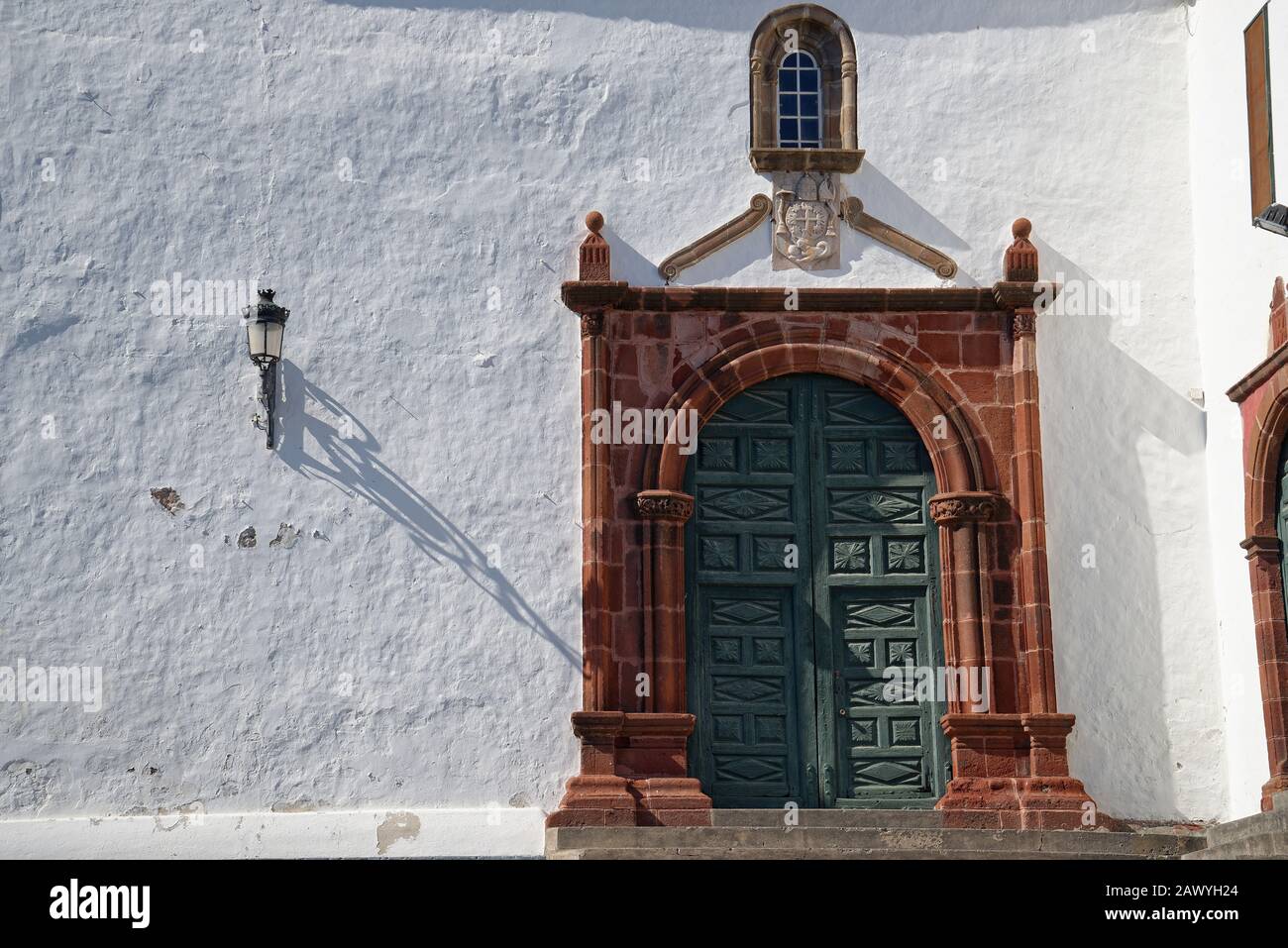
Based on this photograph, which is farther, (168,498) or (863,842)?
(168,498)

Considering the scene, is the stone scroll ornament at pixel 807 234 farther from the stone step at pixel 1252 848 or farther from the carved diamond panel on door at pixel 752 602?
the stone step at pixel 1252 848

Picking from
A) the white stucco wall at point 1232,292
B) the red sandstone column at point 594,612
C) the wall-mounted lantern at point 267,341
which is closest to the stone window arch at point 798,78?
the red sandstone column at point 594,612

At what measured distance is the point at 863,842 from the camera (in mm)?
12906

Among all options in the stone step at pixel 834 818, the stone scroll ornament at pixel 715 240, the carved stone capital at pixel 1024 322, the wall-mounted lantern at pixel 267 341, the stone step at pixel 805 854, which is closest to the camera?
the stone step at pixel 805 854

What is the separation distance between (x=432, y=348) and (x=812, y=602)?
291 cm

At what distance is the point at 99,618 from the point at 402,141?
3.61 meters

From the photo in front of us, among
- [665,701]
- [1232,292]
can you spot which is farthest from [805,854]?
[1232,292]

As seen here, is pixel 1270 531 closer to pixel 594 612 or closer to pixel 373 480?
pixel 594 612

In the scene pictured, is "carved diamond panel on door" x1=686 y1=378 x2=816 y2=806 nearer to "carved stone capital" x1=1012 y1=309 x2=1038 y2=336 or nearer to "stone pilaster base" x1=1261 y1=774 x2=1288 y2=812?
"carved stone capital" x1=1012 y1=309 x2=1038 y2=336

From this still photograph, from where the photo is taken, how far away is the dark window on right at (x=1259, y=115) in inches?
529

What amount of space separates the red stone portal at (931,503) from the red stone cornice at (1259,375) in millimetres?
1220

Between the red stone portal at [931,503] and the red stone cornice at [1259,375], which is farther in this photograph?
the red stone portal at [931,503]

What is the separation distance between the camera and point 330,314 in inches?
→ 565

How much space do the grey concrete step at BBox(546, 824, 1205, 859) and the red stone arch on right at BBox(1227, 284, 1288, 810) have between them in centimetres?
92
